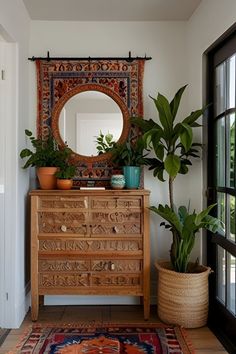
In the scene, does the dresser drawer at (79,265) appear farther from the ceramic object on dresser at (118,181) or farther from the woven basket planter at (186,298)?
the ceramic object on dresser at (118,181)

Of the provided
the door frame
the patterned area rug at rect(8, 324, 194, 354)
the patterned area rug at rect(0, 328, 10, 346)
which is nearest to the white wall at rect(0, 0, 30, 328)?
the patterned area rug at rect(0, 328, 10, 346)

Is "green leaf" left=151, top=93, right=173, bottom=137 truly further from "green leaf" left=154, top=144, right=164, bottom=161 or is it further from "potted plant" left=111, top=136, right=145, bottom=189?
"potted plant" left=111, top=136, right=145, bottom=189

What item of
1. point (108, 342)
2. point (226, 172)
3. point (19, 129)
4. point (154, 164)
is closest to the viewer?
point (108, 342)

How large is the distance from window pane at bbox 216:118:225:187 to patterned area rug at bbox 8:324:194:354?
3.86ft

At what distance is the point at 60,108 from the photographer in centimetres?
309

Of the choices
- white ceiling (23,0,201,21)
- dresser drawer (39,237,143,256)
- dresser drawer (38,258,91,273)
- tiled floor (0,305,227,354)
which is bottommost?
tiled floor (0,305,227,354)

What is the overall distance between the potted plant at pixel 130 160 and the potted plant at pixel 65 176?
1.29 feet

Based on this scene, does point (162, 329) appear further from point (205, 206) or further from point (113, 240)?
point (205, 206)

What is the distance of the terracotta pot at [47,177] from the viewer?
2861mm

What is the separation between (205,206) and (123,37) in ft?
5.50

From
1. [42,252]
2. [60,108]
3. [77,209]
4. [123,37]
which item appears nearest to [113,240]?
[77,209]

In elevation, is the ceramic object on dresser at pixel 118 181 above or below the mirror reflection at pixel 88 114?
below

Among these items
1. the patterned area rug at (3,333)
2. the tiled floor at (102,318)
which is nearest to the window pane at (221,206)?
the tiled floor at (102,318)

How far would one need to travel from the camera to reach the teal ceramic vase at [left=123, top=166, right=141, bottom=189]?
287cm
